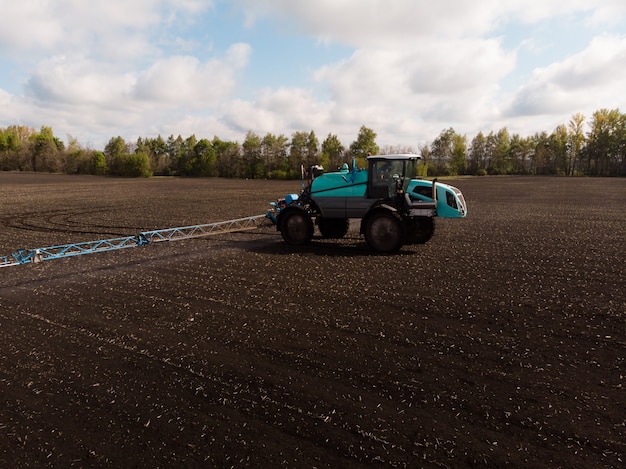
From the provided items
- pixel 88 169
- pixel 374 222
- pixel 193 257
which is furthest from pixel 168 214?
pixel 88 169

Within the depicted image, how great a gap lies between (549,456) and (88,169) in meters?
106

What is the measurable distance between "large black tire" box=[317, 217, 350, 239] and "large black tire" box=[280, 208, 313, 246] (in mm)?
940

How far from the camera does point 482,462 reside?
320 cm

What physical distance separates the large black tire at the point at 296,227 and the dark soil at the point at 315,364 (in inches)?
87.5

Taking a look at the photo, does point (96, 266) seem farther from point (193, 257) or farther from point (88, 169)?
point (88, 169)

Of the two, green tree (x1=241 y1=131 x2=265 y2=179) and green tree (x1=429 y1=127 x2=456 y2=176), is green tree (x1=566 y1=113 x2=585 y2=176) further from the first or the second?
green tree (x1=241 y1=131 x2=265 y2=179)

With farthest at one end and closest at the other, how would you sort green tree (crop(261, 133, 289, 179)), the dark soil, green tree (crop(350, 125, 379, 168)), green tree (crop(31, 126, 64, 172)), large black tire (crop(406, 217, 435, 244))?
green tree (crop(31, 126, 64, 172)) < green tree (crop(261, 133, 289, 179)) < green tree (crop(350, 125, 379, 168)) < large black tire (crop(406, 217, 435, 244)) < the dark soil

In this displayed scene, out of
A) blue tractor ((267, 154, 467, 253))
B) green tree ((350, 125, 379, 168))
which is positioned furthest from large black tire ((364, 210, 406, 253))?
green tree ((350, 125, 379, 168))

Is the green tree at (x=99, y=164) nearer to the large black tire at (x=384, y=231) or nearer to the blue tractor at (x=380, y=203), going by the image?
the blue tractor at (x=380, y=203)

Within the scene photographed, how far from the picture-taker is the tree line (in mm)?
80125

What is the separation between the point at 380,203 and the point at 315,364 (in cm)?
687

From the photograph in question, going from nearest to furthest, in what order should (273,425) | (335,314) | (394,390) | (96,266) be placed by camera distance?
(273,425) < (394,390) < (335,314) < (96,266)

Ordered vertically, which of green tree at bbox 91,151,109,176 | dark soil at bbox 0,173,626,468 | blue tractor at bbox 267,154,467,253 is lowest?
dark soil at bbox 0,173,626,468

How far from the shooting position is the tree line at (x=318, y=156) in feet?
263
